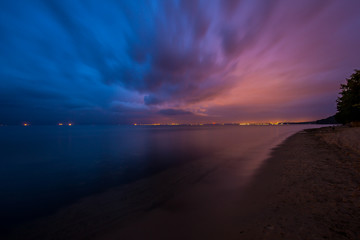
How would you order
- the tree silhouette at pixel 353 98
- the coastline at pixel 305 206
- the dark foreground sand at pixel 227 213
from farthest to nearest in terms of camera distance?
the tree silhouette at pixel 353 98, the dark foreground sand at pixel 227 213, the coastline at pixel 305 206

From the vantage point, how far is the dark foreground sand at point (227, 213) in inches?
226

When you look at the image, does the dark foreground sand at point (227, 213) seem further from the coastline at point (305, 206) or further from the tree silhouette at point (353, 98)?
the tree silhouette at point (353, 98)

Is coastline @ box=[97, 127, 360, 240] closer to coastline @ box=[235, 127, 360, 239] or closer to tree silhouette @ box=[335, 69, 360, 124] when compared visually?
coastline @ box=[235, 127, 360, 239]

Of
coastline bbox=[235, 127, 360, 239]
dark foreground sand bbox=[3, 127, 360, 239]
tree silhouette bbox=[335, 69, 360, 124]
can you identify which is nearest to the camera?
coastline bbox=[235, 127, 360, 239]

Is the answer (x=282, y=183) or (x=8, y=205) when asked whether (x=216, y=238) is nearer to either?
(x=282, y=183)

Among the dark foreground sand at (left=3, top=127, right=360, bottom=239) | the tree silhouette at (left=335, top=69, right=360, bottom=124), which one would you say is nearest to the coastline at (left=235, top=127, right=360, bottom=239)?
the dark foreground sand at (left=3, top=127, right=360, bottom=239)

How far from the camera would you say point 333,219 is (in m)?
5.77

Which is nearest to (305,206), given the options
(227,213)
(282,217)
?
(282,217)

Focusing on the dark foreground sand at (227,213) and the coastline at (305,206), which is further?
the dark foreground sand at (227,213)

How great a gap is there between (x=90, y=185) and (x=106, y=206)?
16.1 feet

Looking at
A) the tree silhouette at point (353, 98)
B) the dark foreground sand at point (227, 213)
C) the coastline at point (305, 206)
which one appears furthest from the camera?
the tree silhouette at point (353, 98)

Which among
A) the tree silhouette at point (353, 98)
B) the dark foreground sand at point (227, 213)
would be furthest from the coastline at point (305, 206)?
the tree silhouette at point (353, 98)

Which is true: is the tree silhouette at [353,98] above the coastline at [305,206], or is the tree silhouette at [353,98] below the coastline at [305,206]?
above

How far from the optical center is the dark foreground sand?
226 inches
